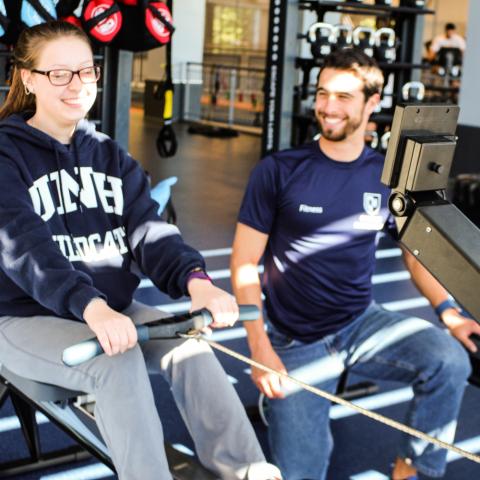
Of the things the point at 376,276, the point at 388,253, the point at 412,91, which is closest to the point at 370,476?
the point at 376,276

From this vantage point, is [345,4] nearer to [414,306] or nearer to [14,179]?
[414,306]

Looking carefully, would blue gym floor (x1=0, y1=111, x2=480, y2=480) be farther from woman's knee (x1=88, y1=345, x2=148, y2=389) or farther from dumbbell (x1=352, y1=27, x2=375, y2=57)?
dumbbell (x1=352, y1=27, x2=375, y2=57)

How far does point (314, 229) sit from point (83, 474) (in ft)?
3.42

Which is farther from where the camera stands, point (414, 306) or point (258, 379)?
point (414, 306)

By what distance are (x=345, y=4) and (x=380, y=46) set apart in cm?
53

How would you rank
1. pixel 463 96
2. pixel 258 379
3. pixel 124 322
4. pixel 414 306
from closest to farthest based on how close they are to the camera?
pixel 124 322
pixel 258 379
pixel 414 306
pixel 463 96

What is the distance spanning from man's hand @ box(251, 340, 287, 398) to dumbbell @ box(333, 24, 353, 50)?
412 centimetres

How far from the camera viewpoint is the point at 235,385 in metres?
3.20

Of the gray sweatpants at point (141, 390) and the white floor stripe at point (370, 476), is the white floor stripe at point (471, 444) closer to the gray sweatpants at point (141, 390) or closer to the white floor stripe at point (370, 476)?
the white floor stripe at point (370, 476)

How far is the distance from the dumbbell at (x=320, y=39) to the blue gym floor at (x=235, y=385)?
1.40m

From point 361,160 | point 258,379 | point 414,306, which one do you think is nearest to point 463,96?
point 414,306

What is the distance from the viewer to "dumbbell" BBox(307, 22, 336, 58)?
5.87 metres

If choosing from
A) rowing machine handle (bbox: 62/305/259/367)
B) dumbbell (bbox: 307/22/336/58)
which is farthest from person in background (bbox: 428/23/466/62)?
rowing machine handle (bbox: 62/305/259/367)

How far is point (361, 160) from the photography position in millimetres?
2436
